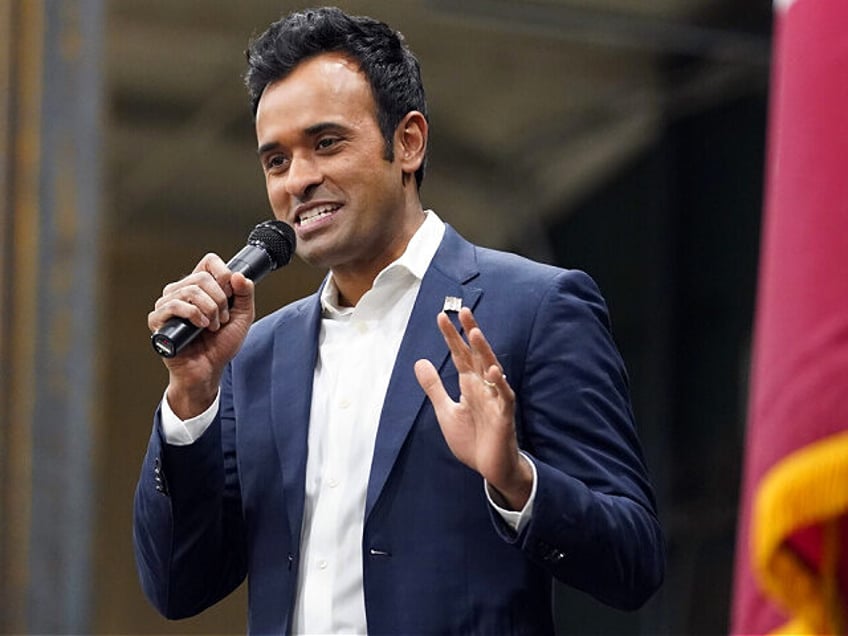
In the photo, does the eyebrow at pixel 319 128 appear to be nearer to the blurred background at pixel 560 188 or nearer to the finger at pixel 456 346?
the finger at pixel 456 346

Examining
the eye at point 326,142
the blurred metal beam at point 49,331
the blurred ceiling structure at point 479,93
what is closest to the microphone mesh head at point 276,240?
the eye at point 326,142

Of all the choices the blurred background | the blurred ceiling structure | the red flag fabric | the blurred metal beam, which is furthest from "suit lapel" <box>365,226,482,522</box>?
the blurred background

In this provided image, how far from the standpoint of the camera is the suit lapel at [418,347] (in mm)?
2010

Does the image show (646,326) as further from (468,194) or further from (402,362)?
(402,362)

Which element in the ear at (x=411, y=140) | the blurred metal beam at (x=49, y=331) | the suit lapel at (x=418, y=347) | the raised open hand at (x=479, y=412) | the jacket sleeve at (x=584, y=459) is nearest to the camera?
the raised open hand at (x=479, y=412)

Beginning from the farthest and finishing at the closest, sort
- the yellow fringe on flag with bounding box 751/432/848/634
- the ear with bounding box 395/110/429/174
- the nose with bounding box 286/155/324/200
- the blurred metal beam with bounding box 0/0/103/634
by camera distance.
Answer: the blurred metal beam with bounding box 0/0/103/634 → the ear with bounding box 395/110/429/174 → the nose with bounding box 286/155/324/200 → the yellow fringe on flag with bounding box 751/432/848/634

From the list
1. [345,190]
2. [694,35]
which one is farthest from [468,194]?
[345,190]

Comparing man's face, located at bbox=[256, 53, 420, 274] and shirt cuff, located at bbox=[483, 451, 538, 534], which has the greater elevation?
man's face, located at bbox=[256, 53, 420, 274]

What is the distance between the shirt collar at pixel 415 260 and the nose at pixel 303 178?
0.14 meters

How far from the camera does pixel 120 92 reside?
8.13 meters

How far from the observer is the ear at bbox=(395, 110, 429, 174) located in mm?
2238

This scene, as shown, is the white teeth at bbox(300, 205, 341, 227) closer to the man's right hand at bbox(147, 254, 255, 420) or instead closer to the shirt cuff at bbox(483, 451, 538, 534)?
the man's right hand at bbox(147, 254, 255, 420)

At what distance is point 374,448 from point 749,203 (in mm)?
5641

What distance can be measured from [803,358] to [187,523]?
1.16 meters
